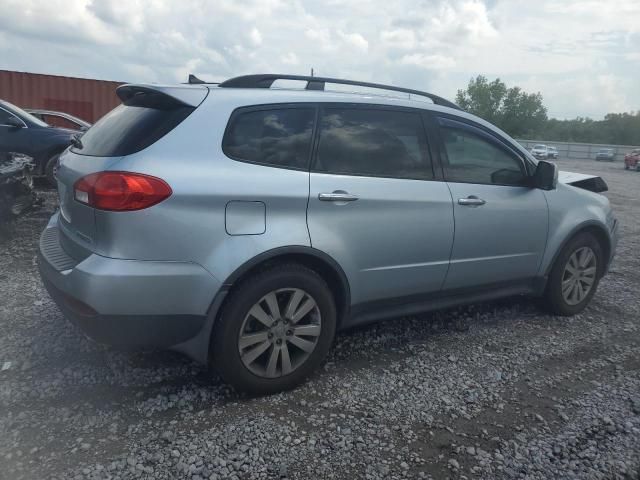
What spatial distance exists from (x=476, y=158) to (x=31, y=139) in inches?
299

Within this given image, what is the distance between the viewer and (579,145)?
49500 millimetres

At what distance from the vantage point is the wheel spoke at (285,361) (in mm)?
3039

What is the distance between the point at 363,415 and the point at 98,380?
155cm

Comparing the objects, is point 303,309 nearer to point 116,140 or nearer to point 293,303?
point 293,303

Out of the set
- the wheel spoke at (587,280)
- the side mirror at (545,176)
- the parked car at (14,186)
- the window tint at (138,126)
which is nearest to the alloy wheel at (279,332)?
the window tint at (138,126)

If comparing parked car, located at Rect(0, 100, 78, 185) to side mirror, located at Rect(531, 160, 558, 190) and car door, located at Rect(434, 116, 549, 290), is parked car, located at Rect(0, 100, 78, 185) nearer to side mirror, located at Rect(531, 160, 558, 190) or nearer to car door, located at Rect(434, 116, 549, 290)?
car door, located at Rect(434, 116, 549, 290)

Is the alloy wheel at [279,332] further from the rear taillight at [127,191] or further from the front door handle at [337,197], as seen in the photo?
the rear taillight at [127,191]

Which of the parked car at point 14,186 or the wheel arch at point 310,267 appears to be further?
the parked car at point 14,186

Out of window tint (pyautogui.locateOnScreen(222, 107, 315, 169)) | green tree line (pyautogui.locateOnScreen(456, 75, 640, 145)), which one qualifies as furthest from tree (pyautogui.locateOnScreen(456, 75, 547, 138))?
window tint (pyautogui.locateOnScreen(222, 107, 315, 169))

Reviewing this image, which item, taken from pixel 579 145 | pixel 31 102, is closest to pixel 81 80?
pixel 31 102

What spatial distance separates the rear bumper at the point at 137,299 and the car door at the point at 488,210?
1.83 meters

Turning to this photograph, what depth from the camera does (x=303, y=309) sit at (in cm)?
305

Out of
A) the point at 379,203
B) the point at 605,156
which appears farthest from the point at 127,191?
the point at 605,156

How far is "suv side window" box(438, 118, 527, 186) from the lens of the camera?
3.72 metres
